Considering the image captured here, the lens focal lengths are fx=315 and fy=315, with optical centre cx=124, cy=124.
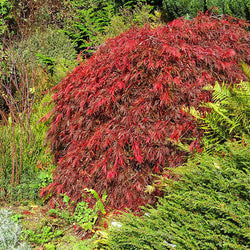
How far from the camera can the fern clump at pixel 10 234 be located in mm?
2964

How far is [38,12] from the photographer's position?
11.0m

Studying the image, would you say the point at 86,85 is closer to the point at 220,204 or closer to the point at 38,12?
the point at 220,204

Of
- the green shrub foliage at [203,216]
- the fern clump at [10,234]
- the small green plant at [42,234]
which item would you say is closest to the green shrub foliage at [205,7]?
the green shrub foliage at [203,216]

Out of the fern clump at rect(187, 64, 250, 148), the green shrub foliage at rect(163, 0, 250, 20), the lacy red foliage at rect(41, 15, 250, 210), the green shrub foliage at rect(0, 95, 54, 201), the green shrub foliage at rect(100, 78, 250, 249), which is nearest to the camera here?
the green shrub foliage at rect(100, 78, 250, 249)

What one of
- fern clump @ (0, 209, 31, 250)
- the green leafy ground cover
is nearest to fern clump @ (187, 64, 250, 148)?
the green leafy ground cover

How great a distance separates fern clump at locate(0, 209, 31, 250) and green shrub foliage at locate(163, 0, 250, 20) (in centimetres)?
539

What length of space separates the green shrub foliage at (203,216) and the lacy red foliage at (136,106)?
72cm

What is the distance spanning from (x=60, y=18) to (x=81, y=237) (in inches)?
372

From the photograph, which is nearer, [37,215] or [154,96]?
[154,96]

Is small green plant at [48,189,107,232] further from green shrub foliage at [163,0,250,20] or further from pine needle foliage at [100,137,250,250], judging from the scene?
green shrub foliage at [163,0,250,20]

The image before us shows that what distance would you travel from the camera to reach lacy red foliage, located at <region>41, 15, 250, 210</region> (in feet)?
10.3

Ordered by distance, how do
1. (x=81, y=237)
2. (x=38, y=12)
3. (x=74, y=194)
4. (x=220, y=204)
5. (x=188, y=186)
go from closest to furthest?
(x=220, y=204), (x=188, y=186), (x=81, y=237), (x=74, y=194), (x=38, y=12)

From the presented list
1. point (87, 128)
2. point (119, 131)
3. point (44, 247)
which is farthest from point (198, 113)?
point (44, 247)

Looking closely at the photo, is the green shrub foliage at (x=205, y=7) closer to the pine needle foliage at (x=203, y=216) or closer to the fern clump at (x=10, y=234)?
the pine needle foliage at (x=203, y=216)
